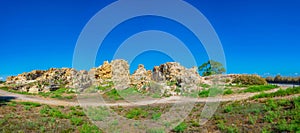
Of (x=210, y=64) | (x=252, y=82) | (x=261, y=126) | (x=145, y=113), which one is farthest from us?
(x=210, y=64)

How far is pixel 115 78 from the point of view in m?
34.8

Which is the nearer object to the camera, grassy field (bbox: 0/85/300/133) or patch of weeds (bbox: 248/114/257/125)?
grassy field (bbox: 0/85/300/133)

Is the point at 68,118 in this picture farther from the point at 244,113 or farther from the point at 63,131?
the point at 244,113

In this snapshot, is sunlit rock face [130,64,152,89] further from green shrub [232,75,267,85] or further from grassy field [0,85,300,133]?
grassy field [0,85,300,133]

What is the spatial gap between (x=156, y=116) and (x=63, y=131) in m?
4.90

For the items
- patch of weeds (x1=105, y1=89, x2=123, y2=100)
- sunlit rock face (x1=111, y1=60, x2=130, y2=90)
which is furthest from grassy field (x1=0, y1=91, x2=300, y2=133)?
sunlit rock face (x1=111, y1=60, x2=130, y2=90)

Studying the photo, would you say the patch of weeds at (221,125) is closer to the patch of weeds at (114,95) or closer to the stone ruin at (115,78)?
the stone ruin at (115,78)

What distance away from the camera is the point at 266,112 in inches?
424

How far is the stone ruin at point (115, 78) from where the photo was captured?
26.6 meters

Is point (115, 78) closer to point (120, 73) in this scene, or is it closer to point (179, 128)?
point (120, 73)

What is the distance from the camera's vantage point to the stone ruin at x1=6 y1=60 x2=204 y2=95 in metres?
26.6

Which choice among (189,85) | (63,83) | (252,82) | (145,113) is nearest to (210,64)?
(252,82)

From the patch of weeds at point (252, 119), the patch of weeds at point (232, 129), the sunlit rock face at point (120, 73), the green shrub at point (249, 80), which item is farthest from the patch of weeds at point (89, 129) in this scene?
the green shrub at point (249, 80)

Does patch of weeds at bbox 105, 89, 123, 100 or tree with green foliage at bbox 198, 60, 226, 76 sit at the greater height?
tree with green foliage at bbox 198, 60, 226, 76
